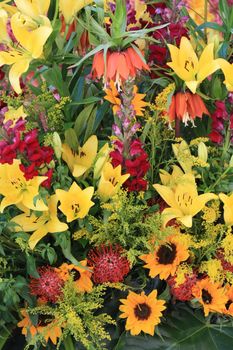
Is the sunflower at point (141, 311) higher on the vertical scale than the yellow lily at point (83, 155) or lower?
lower

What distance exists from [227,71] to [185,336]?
330mm

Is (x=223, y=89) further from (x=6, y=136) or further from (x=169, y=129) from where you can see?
(x=6, y=136)

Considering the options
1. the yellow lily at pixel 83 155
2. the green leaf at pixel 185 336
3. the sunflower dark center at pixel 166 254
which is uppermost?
the yellow lily at pixel 83 155

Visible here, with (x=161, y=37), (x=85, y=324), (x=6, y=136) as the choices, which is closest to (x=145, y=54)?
(x=161, y=37)

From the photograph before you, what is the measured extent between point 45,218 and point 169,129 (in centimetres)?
20

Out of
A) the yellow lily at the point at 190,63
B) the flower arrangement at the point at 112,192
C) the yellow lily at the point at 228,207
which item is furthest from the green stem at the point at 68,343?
the yellow lily at the point at 190,63

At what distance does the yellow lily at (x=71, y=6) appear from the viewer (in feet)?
2.57

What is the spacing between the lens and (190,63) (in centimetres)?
77

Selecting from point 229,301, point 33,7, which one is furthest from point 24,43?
point 229,301

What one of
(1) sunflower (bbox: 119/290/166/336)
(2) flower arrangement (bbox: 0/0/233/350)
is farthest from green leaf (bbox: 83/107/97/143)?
(1) sunflower (bbox: 119/290/166/336)

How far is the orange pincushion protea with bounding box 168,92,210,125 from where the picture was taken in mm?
763

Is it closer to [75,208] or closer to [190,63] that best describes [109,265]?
[75,208]

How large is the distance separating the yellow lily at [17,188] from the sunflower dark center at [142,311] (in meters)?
0.17

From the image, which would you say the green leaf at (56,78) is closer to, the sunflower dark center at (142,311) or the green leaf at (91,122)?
the green leaf at (91,122)
